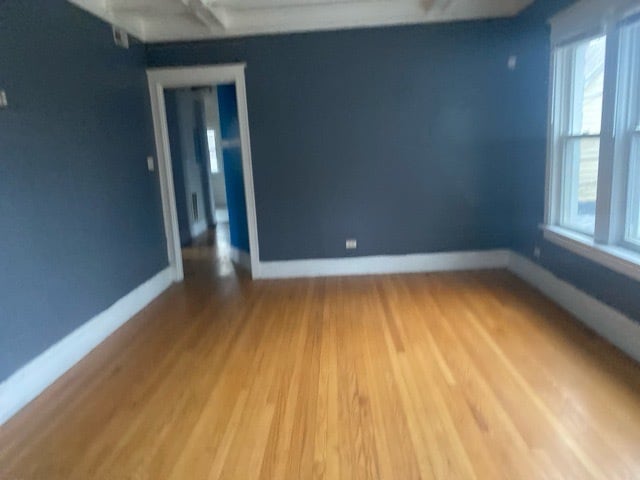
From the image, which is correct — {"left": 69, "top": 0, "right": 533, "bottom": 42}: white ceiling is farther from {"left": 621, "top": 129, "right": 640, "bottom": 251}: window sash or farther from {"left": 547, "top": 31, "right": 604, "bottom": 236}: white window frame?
{"left": 621, "top": 129, "right": 640, "bottom": 251}: window sash

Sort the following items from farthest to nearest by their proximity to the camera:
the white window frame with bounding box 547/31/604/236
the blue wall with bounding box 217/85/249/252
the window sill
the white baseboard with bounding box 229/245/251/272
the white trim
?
the white trim
the white baseboard with bounding box 229/245/251/272
the blue wall with bounding box 217/85/249/252
the white window frame with bounding box 547/31/604/236
the window sill

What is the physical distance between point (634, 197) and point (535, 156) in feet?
4.61

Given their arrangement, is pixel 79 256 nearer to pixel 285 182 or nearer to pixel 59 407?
pixel 59 407

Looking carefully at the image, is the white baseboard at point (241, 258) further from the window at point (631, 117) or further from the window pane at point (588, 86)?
the window at point (631, 117)

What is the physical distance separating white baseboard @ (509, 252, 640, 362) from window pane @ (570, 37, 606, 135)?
1.21m

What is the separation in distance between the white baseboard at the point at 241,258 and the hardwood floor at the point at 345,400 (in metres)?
1.47

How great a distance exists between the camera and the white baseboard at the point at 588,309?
3.05 m

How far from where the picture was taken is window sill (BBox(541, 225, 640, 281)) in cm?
305

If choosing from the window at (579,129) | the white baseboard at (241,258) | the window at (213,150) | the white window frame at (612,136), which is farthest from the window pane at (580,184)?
the window at (213,150)

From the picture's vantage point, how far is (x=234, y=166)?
5.60 metres

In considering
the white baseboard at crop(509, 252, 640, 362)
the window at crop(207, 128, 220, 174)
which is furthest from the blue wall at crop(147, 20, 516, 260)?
the window at crop(207, 128, 220, 174)

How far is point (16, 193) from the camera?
2.86 m

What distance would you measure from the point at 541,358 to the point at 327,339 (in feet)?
4.60

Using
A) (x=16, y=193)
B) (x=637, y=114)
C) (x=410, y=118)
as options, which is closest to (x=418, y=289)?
(x=410, y=118)
